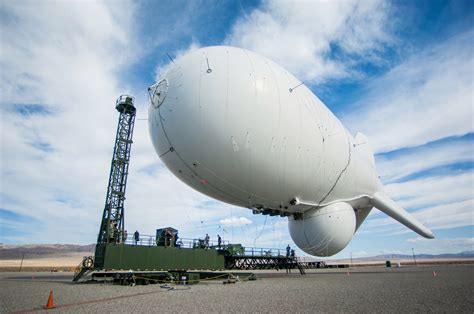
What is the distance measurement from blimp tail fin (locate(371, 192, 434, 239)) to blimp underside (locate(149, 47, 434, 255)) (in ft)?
20.7

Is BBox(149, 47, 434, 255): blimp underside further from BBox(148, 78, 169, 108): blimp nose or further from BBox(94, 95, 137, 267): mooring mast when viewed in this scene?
BBox(94, 95, 137, 267): mooring mast

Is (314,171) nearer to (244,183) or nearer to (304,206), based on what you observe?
(304,206)

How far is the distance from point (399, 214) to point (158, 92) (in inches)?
725

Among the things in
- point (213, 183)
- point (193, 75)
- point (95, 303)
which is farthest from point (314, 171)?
point (95, 303)

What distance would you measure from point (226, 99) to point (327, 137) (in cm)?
660

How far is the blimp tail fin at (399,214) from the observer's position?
2161 centimetres

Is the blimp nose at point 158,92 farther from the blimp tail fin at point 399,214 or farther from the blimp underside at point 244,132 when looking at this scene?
the blimp tail fin at point 399,214

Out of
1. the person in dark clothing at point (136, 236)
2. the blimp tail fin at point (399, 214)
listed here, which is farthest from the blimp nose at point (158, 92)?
the blimp tail fin at point (399, 214)

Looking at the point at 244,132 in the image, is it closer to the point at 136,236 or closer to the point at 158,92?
the point at 158,92

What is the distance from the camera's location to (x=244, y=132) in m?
12.7

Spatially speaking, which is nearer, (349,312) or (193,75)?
(349,312)

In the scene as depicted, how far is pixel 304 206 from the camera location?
688 inches

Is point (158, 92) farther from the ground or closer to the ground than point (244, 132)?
farther from the ground

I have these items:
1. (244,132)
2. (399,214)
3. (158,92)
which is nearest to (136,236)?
(158,92)
